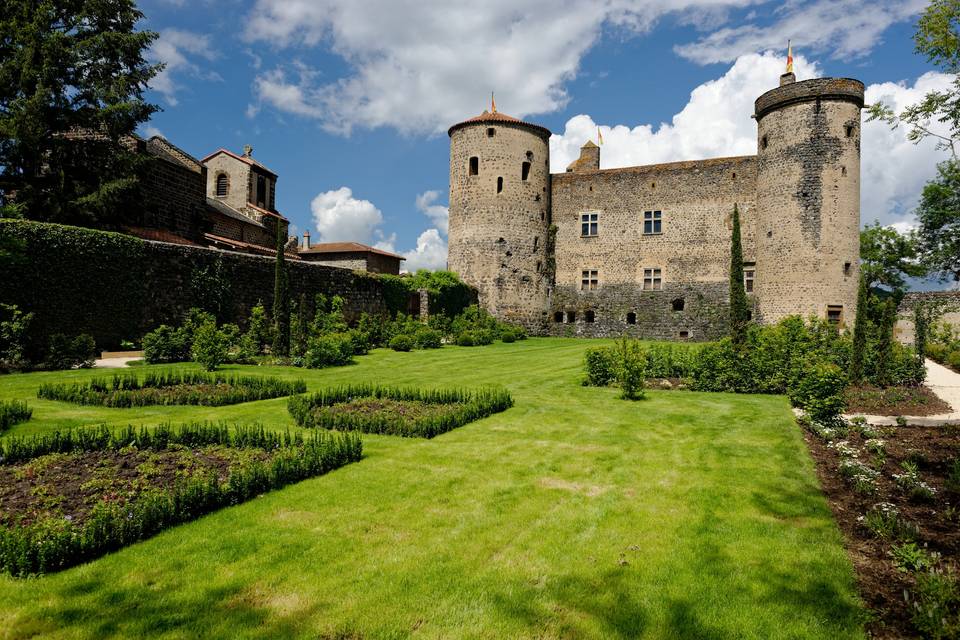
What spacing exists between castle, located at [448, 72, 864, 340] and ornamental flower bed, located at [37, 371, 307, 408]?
21.8 m

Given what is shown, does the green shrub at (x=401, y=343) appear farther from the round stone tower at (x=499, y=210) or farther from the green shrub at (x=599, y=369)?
the round stone tower at (x=499, y=210)

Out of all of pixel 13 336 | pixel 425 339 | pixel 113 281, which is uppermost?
pixel 113 281

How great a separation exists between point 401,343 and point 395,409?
1241cm

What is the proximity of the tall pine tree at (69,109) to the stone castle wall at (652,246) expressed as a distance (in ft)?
75.1

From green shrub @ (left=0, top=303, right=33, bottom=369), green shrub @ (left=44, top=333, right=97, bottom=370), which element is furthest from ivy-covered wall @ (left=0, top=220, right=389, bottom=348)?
green shrub @ (left=44, top=333, right=97, bottom=370)

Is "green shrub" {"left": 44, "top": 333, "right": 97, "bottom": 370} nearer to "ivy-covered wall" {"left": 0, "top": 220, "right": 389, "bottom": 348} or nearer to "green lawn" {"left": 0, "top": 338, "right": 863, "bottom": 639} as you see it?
"ivy-covered wall" {"left": 0, "top": 220, "right": 389, "bottom": 348}

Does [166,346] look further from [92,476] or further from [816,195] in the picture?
[816,195]

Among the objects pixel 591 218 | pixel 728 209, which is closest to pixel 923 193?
pixel 728 209

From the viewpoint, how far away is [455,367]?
16703 millimetres

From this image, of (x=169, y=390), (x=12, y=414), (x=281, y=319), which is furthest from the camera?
(x=281, y=319)

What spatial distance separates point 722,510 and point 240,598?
13.7 feet

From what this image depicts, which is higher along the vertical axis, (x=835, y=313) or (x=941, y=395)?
(x=835, y=313)

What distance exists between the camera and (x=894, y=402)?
1183 cm

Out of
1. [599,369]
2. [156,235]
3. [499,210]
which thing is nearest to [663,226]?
[499,210]
